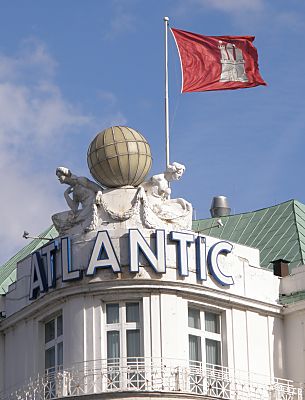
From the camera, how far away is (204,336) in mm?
53844

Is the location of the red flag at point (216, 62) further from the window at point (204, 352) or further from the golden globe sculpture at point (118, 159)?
the window at point (204, 352)

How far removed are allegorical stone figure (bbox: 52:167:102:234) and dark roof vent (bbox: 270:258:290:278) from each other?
753cm

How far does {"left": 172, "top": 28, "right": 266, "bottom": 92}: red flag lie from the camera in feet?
189

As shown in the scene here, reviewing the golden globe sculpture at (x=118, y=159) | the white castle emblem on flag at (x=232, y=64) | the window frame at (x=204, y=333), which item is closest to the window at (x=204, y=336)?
the window frame at (x=204, y=333)

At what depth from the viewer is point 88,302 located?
52.8 m

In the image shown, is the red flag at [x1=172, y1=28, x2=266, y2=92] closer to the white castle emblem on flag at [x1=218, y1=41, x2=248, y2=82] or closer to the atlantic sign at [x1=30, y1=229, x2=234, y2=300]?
the white castle emblem on flag at [x1=218, y1=41, x2=248, y2=82]

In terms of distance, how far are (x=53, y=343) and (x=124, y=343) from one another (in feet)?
11.0

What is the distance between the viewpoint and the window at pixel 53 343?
177 feet

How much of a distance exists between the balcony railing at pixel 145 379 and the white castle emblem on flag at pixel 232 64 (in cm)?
1101

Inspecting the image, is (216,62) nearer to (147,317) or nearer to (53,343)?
(147,317)

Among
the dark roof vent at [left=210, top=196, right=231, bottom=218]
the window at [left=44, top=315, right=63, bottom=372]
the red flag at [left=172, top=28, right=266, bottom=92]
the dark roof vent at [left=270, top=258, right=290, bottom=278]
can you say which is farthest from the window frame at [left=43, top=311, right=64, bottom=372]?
the dark roof vent at [left=210, top=196, right=231, bottom=218]

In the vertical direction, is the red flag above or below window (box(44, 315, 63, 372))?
above

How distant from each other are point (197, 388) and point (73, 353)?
431 cm

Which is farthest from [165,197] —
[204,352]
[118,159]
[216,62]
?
[216,62]
